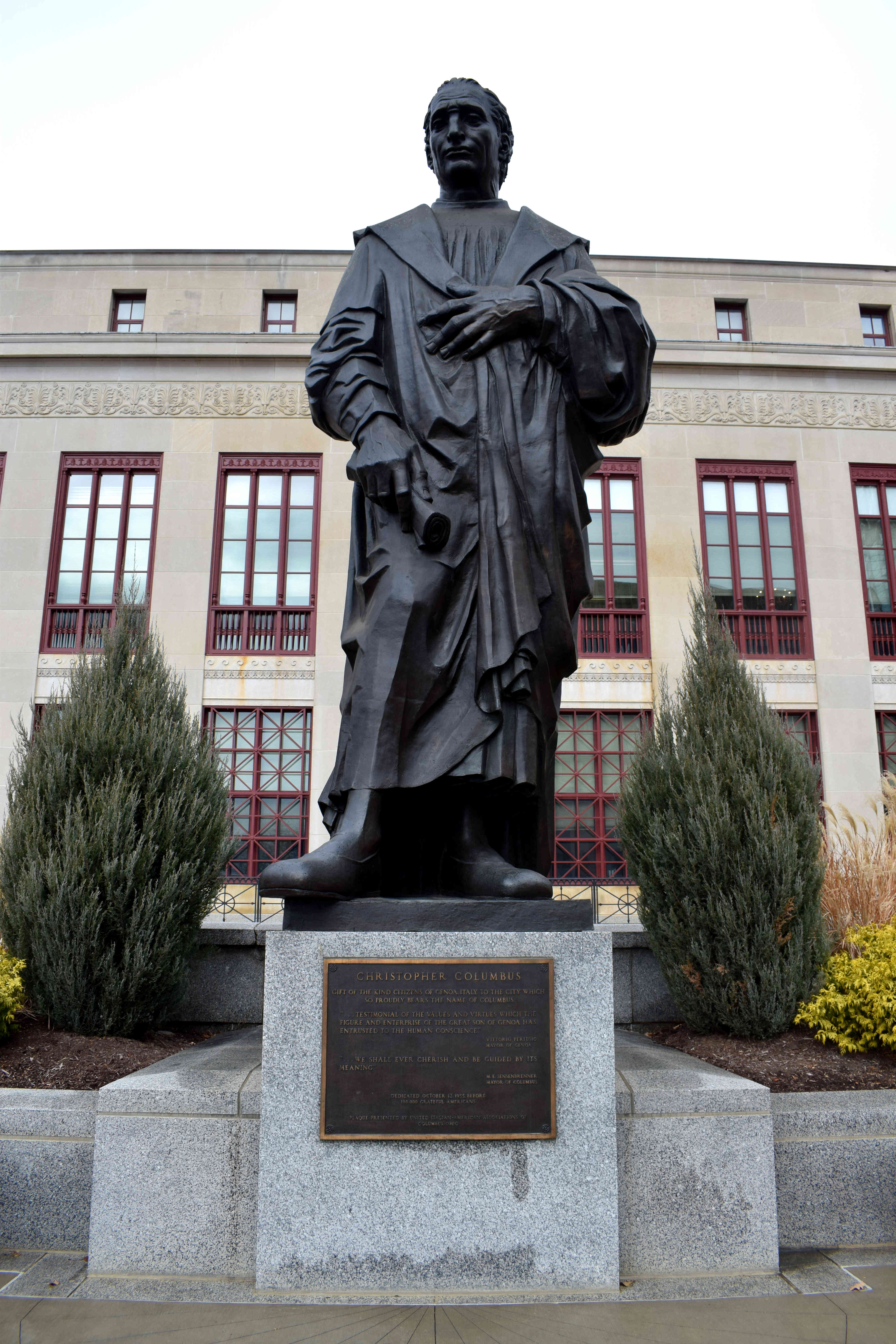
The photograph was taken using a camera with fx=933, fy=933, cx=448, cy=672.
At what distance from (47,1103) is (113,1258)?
85cm

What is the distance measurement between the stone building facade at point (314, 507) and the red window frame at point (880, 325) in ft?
1.61

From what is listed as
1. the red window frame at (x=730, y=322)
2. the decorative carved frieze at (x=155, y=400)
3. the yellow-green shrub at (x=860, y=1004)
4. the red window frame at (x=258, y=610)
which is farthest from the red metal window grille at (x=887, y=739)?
the yellow-green shrub at (x=860, y=1004)

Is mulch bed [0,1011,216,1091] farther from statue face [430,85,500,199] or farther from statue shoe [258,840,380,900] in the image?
statue face [430,85,500,199]

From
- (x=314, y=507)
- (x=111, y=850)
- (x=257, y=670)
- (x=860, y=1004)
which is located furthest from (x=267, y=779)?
(x=860, y=1004)

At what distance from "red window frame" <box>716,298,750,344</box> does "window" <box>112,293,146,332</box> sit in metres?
12.7

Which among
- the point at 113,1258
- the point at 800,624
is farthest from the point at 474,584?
the point at 800,624

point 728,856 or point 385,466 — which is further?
point 728,856

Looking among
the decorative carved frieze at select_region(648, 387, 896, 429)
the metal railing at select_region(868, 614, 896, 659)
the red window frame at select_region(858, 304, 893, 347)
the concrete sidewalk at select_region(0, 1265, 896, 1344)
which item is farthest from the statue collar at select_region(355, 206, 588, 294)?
the red window frame at select_region(858, 304, 893, 347)

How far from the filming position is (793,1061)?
512cm

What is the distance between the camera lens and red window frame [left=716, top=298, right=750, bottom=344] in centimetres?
2058

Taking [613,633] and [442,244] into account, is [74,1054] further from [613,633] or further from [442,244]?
[613,633]

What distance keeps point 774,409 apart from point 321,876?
1923 centimetres

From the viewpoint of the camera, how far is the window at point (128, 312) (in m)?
20.6

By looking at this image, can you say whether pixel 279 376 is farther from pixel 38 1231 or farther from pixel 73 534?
pixel 38 1231
